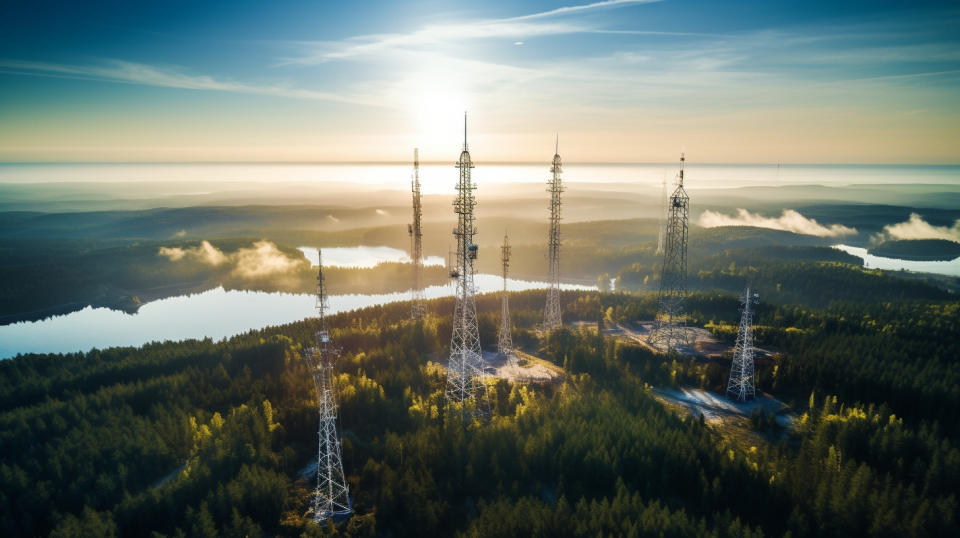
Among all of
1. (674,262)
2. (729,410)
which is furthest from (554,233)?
(729,410)

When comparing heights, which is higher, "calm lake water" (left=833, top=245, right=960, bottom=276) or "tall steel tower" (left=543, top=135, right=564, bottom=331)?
"tall steel tower" (left=543, top=135, right=564, bottom=331)

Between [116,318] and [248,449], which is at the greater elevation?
[248,449]

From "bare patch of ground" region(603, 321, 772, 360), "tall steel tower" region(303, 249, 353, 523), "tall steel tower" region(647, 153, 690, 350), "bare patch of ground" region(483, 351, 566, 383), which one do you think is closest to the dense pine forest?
"tall steel tower" region(303, 249, 353, 523)

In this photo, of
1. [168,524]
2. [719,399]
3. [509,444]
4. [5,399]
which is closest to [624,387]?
[719,399]

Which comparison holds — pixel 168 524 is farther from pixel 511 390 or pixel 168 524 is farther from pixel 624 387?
pixel 624 387

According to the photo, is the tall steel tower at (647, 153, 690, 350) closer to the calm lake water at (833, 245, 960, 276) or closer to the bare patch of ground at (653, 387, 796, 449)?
the bare patch of ground at (653, 387, 796, 449)
